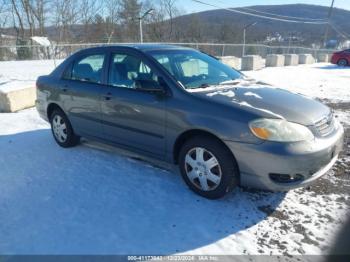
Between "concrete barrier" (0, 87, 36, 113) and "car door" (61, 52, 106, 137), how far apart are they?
134 inches

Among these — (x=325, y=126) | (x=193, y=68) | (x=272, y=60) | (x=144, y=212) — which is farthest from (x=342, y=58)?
(x=144, y=212)

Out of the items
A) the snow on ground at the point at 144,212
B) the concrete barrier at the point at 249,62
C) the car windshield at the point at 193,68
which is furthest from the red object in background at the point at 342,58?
the car windshield at the point at 193,68

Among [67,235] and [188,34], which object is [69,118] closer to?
[67,235]

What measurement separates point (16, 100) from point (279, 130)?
Result: 22.0 feet

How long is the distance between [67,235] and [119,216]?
52 centimetres

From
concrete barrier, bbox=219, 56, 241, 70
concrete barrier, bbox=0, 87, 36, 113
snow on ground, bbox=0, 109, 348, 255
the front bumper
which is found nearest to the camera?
snow on ground, bbox=0, 109, 348, 255

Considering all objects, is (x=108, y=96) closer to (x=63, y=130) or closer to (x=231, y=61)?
(x=63, y=130)

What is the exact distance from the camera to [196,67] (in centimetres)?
417

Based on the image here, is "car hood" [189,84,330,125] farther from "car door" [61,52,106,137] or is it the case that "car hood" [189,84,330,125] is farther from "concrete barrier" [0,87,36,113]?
"concrete barrier" [0,87,36,113]

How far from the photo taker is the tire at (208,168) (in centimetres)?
324

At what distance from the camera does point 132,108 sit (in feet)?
12.7

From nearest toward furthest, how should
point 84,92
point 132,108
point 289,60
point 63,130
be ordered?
point 132,108
point 84,92
point 63,130
point 289,60

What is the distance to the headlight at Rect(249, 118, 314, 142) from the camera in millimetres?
2982

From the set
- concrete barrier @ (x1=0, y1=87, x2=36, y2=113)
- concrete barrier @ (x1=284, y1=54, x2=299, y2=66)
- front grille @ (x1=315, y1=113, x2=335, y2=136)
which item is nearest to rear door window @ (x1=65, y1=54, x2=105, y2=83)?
front grille @ (x1=315, y1=113, x2=335, y2=136)
